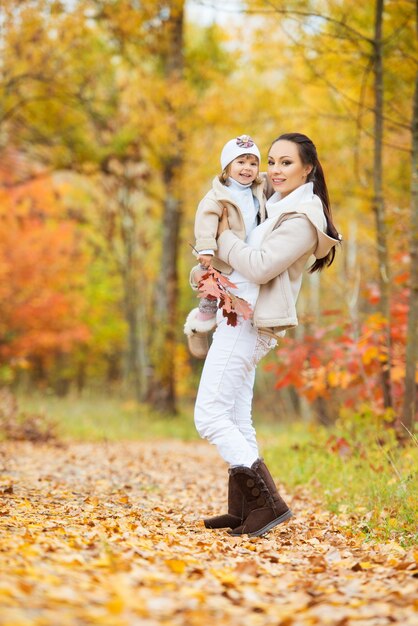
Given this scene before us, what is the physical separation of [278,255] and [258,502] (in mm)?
1239

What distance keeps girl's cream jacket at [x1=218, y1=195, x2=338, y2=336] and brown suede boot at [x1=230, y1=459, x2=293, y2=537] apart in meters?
0.71

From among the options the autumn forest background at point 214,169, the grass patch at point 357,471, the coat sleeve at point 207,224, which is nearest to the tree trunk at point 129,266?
the autumn forest background at point 214,169

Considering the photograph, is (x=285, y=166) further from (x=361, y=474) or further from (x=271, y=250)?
(x=361, y=474)

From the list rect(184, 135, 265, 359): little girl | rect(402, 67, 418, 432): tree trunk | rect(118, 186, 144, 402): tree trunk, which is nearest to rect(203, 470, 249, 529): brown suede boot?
rect(184, 135, 265, 359): little girl

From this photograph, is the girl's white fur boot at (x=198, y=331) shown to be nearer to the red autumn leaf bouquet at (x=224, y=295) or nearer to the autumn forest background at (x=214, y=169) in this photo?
the red autumn leaf bouquet at (x=224, y=295)

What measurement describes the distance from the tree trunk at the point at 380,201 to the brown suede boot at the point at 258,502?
2.73 metres

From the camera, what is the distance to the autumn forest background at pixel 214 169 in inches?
246

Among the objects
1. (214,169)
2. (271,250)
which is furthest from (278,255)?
(214,169)

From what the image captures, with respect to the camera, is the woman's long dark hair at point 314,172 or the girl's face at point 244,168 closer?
the girl's face at point 244,168

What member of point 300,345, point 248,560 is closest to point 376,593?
point 248,560

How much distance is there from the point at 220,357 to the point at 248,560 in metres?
1.05

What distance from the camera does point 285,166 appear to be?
383cm

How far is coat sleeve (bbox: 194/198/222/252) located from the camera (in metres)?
3.60

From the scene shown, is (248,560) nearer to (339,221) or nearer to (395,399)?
(395,399)
